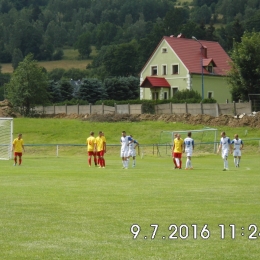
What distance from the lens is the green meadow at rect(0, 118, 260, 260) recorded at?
1221cm

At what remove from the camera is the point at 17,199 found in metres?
19.5

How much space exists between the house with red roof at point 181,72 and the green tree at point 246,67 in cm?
1590

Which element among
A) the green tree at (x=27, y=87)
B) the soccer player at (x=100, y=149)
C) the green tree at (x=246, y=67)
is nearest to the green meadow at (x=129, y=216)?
the soccer player at (x=100, y=149)

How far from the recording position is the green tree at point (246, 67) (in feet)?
231

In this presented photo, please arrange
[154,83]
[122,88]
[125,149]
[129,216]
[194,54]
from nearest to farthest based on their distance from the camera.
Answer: [129,216] < [125,149] < [154,83] < [194,54] < [122,88]

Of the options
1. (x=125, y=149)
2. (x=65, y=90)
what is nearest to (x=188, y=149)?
(x=125, y=149)

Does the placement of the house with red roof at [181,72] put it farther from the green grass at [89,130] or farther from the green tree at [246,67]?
the green grass at [89,130]

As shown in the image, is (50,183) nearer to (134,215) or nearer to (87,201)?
(87,201)

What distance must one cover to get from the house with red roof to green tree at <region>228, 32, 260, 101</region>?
52.2ft

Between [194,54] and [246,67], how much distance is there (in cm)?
2251

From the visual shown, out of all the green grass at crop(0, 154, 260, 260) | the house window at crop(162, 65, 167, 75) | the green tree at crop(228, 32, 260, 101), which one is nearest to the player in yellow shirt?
the green grass at crop(0, 154, 260, 260)

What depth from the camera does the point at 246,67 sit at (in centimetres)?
7075

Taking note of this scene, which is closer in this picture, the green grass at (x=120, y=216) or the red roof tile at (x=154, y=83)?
the green grass at (x=120, y=216)

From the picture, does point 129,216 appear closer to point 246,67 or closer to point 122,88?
point 246,67
